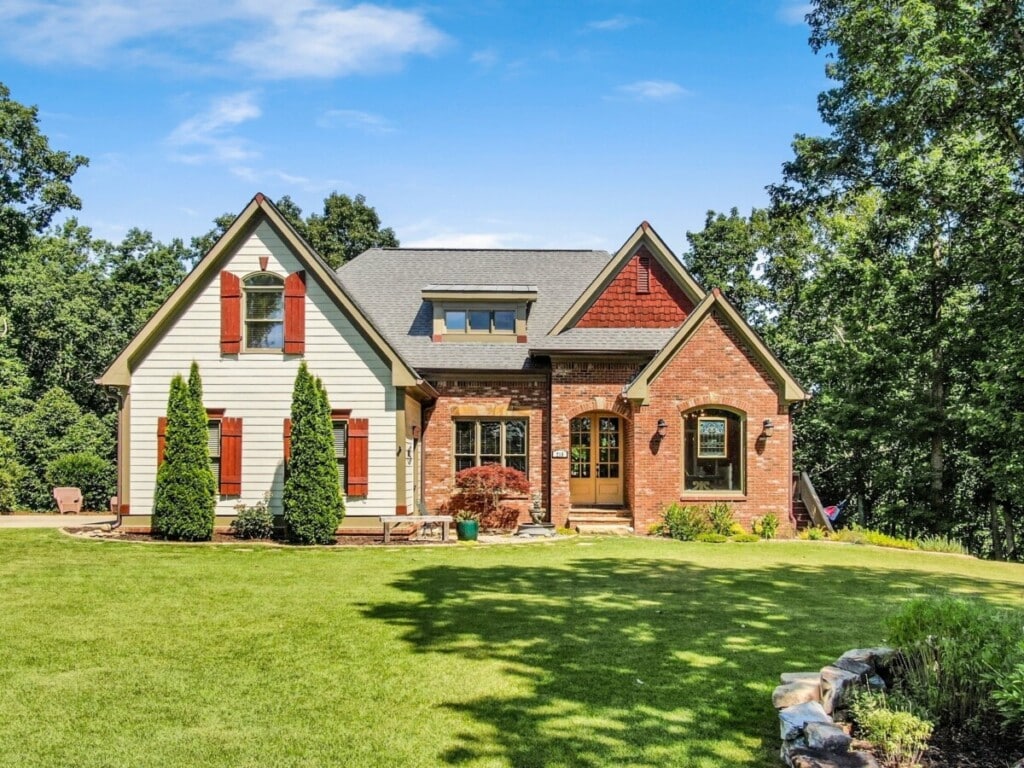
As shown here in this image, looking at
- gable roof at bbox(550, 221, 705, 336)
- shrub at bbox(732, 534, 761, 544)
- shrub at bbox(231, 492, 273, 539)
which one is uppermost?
gable roof at bbox(550, 221, 705, 336)

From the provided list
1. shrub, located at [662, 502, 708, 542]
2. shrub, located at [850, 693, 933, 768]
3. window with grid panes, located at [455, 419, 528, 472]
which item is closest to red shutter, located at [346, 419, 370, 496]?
window with grid panes, located at [455, 419, 528, 472]

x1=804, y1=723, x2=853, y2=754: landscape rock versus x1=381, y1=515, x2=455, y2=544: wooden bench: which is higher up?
x1=804, y1=723, x2=853, y2=754: landscape rock

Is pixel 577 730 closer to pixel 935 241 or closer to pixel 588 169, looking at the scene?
pixel 588 169

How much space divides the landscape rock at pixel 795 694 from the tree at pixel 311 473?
1138 cm

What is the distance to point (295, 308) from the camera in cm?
1658

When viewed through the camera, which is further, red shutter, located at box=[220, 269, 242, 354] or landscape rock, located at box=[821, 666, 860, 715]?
red shutter, located at box=[220, 269, 242, 354]

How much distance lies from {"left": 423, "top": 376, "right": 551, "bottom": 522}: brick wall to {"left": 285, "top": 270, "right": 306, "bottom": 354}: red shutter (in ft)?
13.4

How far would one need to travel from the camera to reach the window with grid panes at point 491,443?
19672 millimetres

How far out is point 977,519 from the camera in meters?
25.1

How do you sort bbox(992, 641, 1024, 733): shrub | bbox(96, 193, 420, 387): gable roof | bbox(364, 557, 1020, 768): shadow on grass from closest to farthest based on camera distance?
bbox(992, 641, 1024, 733): shrub
bbox(364, 557, 1020, 768): shadow on grass
bbox(96, 193, 420, 387): gable roof

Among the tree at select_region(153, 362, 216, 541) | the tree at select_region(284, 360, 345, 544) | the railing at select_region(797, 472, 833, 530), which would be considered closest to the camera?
the tree at select_region(284, 360, 345, 544)

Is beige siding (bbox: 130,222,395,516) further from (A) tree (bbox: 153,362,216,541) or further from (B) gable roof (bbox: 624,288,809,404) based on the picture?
(B) gable roof (bbox: 624,288,809,404)

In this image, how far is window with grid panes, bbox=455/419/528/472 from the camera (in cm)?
1967

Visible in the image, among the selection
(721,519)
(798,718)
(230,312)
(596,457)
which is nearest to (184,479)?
(230,312)
